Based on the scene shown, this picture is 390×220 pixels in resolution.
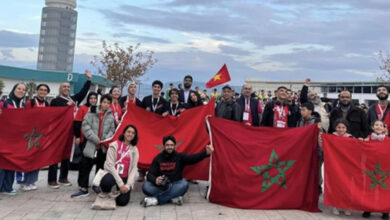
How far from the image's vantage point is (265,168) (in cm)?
599

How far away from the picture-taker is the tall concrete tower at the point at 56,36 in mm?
117625

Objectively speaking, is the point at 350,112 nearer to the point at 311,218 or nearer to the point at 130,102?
the point at 311,218

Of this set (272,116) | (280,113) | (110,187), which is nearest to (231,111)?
(272,116)

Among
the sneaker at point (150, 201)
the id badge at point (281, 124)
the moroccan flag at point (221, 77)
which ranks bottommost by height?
the sneaker at point (150, 201)

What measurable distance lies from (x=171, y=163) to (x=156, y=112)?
157cm

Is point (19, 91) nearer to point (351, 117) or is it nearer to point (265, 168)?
point (265, 168)

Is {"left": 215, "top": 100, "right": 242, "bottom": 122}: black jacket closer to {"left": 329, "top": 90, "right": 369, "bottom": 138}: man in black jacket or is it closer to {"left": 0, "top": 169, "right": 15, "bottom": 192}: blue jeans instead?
{"left": 329, "top": 90, "right": 369, "bottom": 138}: man in black jacket

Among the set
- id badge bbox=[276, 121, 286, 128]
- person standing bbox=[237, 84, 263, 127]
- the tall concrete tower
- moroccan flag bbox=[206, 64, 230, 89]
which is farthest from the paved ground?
the tall concrete tower

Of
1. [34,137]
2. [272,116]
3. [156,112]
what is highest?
[272,116]

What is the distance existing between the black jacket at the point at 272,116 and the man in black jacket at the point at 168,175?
1.61m

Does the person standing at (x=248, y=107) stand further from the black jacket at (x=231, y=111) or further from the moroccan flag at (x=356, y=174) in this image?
the moroccan flag at (x=356, y=174)

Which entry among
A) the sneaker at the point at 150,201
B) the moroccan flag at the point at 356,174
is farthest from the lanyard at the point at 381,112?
the sneaker at the point at 150,201

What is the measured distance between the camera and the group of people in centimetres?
593

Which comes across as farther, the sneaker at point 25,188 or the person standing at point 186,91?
the person standing at point 186,91
